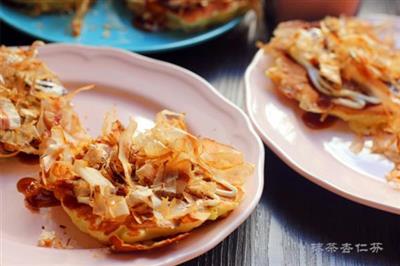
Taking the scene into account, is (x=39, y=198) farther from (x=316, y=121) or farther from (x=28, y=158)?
(x=316, y=121)

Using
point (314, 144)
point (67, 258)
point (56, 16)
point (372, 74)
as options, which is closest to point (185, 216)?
point (67, 258)

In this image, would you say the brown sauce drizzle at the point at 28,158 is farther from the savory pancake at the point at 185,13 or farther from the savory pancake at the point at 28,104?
the savory pancake at the point at 185,13

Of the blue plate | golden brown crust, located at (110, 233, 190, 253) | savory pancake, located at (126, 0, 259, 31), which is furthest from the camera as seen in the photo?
savory pancake, located at (126, 0, 259, 31)

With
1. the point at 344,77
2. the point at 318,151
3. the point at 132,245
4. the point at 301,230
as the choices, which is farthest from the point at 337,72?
the point at 132,245

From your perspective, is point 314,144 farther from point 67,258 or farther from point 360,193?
point 67,258

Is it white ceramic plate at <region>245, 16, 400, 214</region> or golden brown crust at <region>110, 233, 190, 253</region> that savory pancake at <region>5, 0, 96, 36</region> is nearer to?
white ceramic plate at <region>245, 16, 400, 214</region>

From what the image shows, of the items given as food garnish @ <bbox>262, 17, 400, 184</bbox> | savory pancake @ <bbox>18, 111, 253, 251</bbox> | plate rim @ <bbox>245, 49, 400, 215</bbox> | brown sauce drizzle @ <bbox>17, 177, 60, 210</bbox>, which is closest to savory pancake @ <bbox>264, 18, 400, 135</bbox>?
food garnish @ <bbox>262, 17, 400, 184</bbox>
